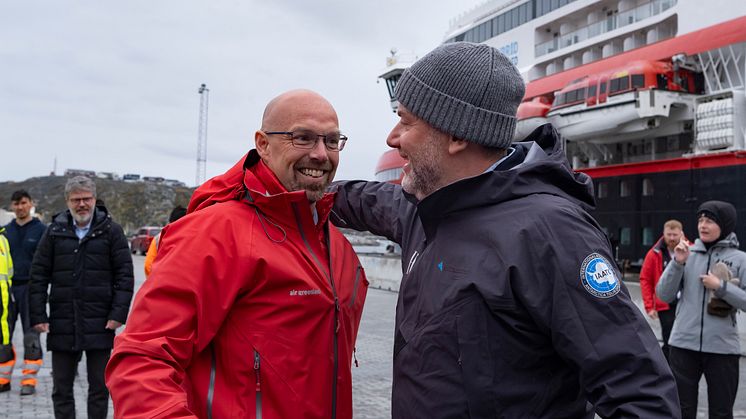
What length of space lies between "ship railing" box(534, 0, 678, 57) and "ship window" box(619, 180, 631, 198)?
232 inches

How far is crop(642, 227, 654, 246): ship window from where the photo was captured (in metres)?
21.2

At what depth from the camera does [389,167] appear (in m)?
36.4

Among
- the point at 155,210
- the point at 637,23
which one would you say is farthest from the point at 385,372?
the point at 155,210

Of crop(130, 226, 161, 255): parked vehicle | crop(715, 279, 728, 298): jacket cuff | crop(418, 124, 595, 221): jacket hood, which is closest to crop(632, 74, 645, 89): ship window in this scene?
crop(715, 279, 728, 298): jacket cuff

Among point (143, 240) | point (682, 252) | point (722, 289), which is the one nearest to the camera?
point (722, 289)

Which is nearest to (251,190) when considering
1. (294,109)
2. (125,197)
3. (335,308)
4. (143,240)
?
(294,109)

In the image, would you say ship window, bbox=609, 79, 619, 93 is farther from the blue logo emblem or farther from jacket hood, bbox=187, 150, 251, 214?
the blue logo emblem

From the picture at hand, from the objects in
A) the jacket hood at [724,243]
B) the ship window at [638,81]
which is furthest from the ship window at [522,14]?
the jacket hood at [724,243]

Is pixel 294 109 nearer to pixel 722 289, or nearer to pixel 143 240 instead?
pixel 722 289

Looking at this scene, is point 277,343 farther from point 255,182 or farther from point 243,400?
point 255,182

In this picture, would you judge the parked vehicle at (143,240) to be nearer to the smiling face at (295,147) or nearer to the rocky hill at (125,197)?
the smiling face at (295,147)

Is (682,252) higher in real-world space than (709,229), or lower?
lower

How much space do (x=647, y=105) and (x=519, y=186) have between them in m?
20.5

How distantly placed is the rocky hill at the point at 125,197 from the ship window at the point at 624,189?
8347 centimetres
